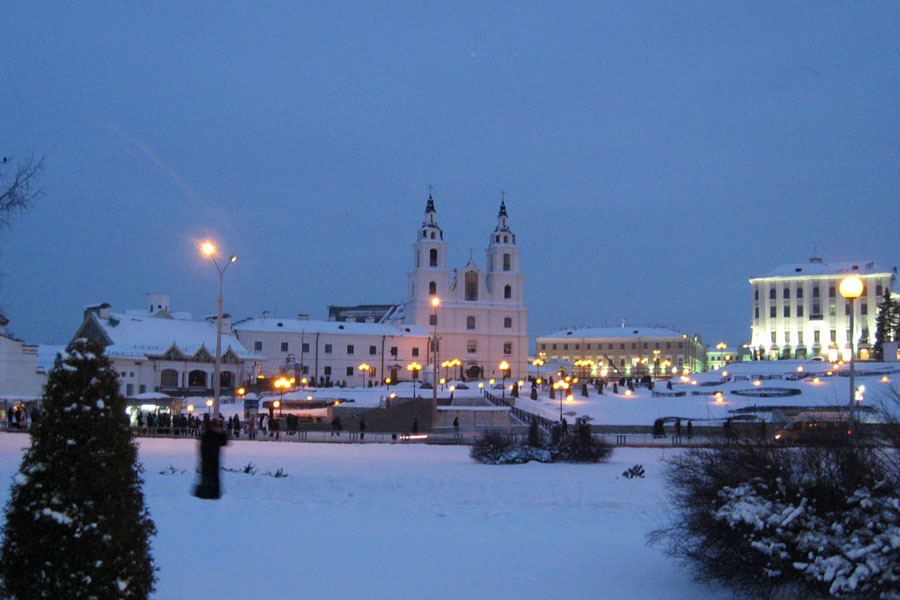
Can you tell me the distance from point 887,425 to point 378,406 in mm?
41593

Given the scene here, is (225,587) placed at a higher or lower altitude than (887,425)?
lower

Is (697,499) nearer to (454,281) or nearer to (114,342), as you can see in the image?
(114,342)

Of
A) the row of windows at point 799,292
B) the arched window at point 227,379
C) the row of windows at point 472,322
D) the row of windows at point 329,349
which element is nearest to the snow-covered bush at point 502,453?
the arched window at point 227,379

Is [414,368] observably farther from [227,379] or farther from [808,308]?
[808,308]

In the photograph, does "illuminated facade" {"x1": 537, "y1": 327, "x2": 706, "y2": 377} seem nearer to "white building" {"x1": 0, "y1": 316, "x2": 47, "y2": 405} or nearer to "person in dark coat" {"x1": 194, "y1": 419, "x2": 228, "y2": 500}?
"white building" {"x1": 0, "y1": 316, "x2": 47, "y2": 405}

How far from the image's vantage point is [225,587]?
738 centimetres

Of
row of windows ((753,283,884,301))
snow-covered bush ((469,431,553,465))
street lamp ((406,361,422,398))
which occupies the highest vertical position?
row of windows ((753,283,884,301))

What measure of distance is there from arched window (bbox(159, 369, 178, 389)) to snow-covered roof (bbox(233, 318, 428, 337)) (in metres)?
17.7

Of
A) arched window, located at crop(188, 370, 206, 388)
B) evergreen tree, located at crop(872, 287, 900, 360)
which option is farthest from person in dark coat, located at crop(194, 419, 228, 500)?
evergreen tree, located at crop(872, 287, 900, 360)

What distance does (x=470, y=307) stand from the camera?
9081 cm

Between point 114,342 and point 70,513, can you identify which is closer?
point 70,513

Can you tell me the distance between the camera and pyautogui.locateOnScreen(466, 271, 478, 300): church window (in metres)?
93.0

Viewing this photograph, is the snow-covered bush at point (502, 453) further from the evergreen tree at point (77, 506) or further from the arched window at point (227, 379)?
the arched window at point (227, 379)

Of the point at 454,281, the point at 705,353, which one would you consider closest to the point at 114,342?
the point at 454,281
